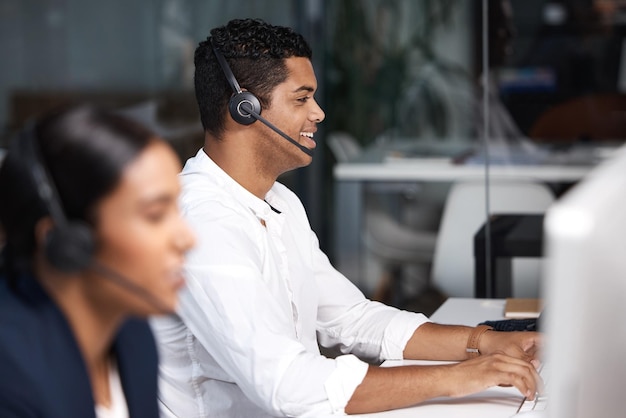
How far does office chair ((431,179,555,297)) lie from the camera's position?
3.27 m

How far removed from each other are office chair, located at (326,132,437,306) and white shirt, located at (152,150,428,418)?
196cm

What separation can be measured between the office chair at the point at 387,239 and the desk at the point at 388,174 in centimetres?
5

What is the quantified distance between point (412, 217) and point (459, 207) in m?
0.36

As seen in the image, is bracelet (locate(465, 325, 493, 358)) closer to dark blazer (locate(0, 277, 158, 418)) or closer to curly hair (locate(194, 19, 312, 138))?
curly hair (locate(194, 19, 312, 138))

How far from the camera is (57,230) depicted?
3.43ft

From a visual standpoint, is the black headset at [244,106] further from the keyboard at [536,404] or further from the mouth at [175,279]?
the mouth at [175,279]

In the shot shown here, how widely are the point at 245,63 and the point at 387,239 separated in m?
2.35

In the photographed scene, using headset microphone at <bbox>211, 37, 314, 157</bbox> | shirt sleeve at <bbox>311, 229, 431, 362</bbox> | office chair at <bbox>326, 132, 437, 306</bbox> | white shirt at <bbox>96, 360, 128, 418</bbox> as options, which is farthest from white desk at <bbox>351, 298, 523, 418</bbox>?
office chair at <bbox>326, 132, 437, 306</bbox>

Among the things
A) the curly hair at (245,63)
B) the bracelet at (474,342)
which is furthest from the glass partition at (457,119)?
the curly hair at (245,63)

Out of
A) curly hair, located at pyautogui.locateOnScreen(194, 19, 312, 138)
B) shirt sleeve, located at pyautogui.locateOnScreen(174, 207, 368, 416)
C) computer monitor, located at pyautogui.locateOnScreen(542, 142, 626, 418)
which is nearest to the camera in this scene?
computer monitor, located at pyautogui.locateOnScreen(542, 142, 626, 418)

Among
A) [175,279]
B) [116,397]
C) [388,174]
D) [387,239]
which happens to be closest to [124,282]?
[175,279]

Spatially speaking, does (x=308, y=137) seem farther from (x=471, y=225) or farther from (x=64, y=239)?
(x=471, y=225)

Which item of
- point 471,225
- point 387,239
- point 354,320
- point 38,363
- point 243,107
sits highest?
point 243,107

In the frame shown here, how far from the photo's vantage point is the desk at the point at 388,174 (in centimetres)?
361
